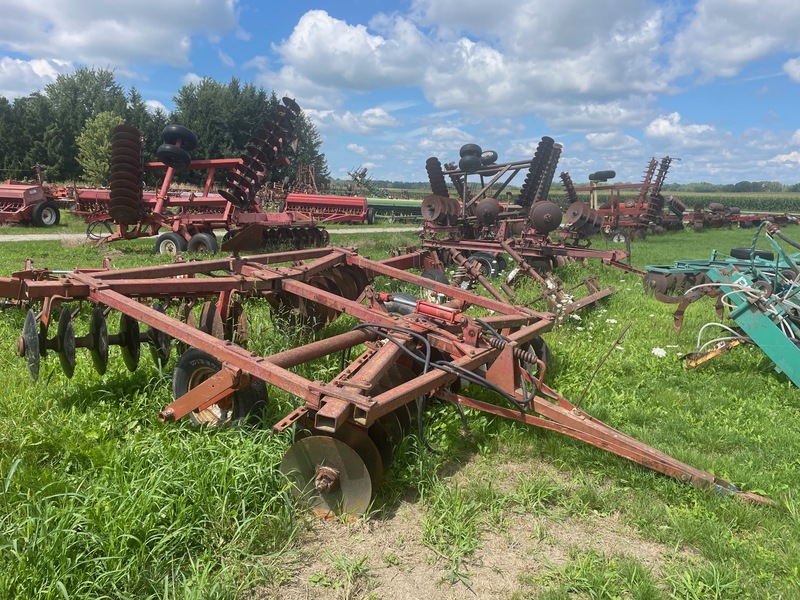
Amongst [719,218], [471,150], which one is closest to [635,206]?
[719,218]

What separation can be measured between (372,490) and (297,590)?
583 mm

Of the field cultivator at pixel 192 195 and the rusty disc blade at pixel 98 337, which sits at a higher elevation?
the field cultivator at pixel 192 195

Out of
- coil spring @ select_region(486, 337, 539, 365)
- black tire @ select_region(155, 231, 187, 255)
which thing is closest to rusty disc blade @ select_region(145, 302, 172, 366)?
coil spring @ select_region(486, 337, 539, 365)

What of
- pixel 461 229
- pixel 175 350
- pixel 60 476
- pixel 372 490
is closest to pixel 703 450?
pixel 372 490

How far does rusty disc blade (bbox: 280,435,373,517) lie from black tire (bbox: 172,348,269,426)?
0.60m

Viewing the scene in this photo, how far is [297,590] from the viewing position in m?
2.16

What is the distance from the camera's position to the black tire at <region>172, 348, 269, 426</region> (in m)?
3.17

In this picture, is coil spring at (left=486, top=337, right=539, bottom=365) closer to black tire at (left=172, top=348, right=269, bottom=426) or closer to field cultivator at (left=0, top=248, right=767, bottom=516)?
field cultivator at (left=0, top=248, right=767, bottom=516)

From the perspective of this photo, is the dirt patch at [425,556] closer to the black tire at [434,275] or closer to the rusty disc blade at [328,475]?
the rusty disc blade at [328,475]

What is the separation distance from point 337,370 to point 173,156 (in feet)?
30.1

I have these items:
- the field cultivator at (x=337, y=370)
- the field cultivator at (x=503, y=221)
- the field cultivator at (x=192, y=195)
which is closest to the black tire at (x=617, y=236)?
the field cultivator at (x=503, y=221)

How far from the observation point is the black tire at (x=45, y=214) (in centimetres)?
1792

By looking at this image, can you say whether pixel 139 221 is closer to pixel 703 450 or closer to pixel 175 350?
pixel 175 350

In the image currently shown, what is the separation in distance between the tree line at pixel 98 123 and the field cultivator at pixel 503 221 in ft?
67.3
